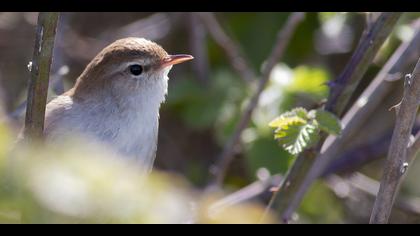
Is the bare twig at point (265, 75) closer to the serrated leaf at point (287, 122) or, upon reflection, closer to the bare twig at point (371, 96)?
the bare twig at point (371, 96)

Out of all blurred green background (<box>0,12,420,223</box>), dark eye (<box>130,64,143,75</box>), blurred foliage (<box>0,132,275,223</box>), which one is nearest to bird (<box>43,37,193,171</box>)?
dark eye (<box>130,64,143,75</box>)

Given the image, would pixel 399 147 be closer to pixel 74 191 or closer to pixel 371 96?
pixel 371 96

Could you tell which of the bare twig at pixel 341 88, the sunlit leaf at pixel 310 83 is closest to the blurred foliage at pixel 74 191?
the bare twig at pixel 341 88

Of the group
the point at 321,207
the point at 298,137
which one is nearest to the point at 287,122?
the point at 298,137

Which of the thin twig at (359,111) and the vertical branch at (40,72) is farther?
the thin twig at (359,111)

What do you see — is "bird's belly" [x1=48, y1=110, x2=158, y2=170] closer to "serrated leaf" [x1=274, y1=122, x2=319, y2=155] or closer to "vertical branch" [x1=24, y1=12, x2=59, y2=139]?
"serrated leaf" [x1=274, y1=122, x2=319, y2=155]
